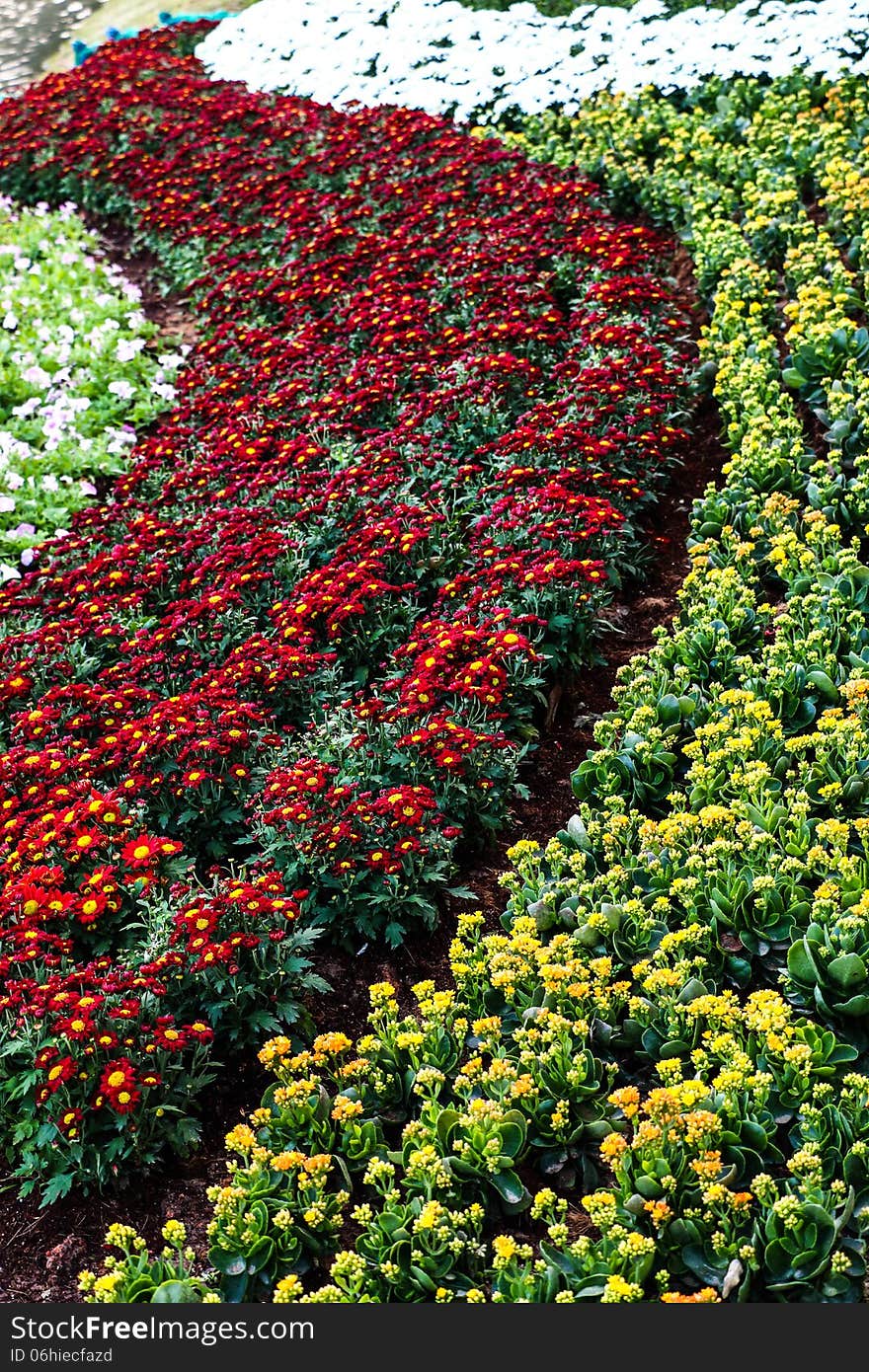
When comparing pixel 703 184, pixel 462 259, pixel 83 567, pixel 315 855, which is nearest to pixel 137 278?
pixel 462 259

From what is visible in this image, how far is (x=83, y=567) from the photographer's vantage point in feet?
18.3

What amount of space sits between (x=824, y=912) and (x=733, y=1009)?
1.34ft

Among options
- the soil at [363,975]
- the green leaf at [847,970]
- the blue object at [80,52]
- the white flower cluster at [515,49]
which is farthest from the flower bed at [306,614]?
the blue object at [80,52]

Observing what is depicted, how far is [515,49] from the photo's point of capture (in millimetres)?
10102

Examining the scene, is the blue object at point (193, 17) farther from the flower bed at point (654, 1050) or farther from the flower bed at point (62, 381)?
the flower bed at point (654, 1050)

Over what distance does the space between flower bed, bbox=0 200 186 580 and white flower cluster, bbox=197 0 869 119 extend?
116 inches

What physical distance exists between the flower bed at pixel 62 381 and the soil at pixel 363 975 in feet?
9.14

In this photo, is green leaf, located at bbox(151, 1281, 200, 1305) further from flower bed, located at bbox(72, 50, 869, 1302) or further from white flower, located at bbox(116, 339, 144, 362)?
white flower, located at bbox(116, 339, 144, 362)

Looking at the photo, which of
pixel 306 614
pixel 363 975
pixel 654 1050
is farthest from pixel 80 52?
pixel 654 1050

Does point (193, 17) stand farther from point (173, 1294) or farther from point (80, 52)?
point (173, 1294)

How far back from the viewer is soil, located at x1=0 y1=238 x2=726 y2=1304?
3.48 metres

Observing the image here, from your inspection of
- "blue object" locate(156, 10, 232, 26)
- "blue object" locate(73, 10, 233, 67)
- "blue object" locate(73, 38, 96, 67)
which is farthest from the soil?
"blue object" locate(73, 38, 96, 67)

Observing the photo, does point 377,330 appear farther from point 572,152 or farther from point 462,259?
point 572,152

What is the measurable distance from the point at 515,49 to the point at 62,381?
4.76m
